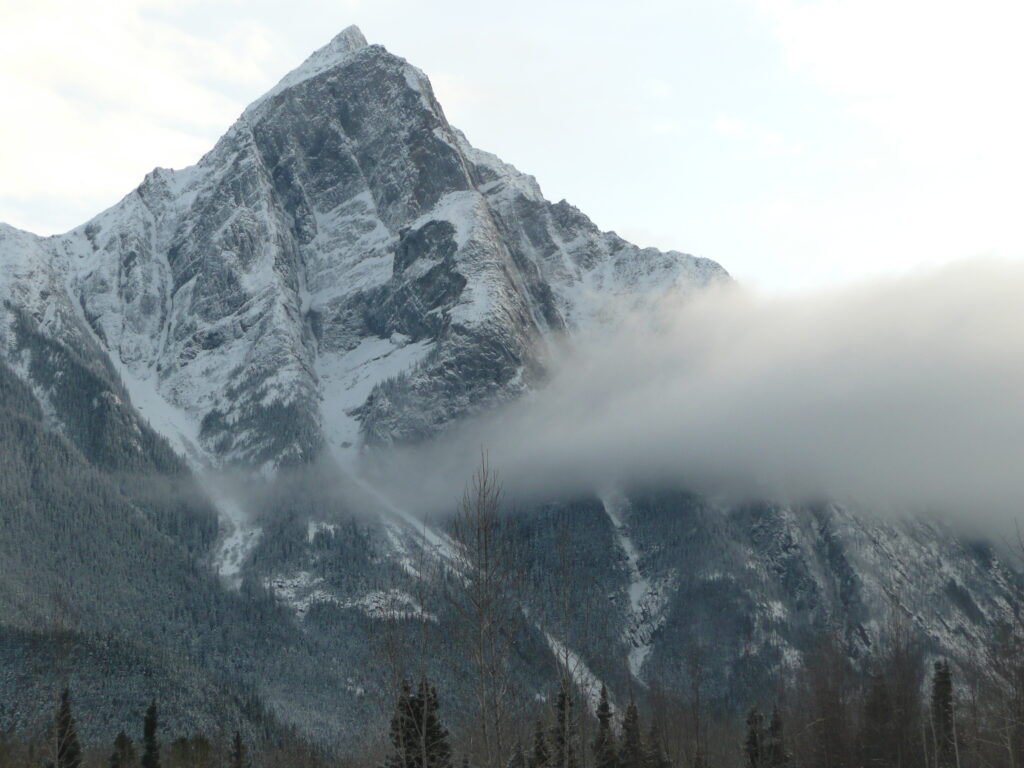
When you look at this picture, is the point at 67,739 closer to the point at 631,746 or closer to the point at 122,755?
the point at 122,755

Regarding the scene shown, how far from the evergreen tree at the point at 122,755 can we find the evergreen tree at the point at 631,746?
40256 mm

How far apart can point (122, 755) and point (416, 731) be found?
70.3 m

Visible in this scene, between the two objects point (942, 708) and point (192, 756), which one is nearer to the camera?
point (942, 708)

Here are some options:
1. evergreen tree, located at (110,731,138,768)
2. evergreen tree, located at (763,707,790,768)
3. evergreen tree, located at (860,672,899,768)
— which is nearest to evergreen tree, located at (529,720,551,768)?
evergreen tree, located at (763,707,790,768)

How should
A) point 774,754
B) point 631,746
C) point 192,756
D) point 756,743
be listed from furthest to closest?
1. point 192,756
2. point 774,754
3. point 756,743
4. point 631,746

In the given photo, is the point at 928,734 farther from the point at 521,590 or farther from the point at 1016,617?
the point at 521,590

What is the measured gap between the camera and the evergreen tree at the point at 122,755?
100 m

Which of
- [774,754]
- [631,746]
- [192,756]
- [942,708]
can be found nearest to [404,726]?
[631,746]

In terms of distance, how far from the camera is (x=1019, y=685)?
59250 mm

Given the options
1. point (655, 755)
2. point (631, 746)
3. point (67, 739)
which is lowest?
point (655, 755)

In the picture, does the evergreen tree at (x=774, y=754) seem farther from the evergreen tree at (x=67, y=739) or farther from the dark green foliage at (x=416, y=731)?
the evergreen tree at (x=67, y=739)

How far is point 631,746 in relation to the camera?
90.1 m

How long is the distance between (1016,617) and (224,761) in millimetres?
117126

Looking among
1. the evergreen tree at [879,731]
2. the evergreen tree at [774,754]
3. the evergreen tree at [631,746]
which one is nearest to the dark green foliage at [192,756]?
the evergreen tree at [631,746]
